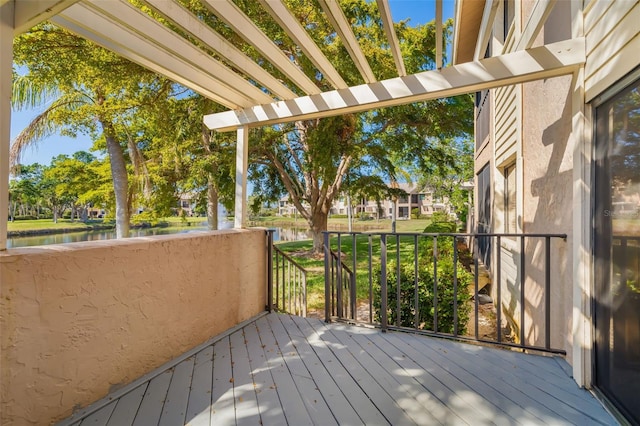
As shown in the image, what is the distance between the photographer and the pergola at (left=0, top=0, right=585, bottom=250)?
1572 mm

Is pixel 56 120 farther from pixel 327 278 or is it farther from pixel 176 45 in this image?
pixel 327 278

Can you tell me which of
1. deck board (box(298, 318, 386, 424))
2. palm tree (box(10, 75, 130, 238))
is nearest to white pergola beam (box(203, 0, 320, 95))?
deck board (box(298, 318, 386, 424))

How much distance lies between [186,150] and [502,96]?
28.1 feet

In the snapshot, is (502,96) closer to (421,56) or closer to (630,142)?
(630,142)

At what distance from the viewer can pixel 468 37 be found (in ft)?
20.9

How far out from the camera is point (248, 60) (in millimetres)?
2680

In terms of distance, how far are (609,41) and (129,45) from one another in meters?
2.88

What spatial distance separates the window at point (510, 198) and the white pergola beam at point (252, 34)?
315 cm

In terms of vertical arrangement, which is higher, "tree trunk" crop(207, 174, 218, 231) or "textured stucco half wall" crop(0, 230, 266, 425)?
"tree trunk" crop(207, 174, 218, 231)

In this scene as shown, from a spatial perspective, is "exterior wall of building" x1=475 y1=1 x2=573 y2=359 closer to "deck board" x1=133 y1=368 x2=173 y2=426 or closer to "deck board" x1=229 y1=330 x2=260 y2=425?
"deck board" x1=229 y1=330 x2=260 y2=425

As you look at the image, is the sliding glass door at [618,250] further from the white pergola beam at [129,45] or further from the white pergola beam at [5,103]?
the white pergola beam at [5,103]

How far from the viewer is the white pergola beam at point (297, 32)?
77.4 inches

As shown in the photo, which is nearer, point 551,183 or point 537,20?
point 537,20

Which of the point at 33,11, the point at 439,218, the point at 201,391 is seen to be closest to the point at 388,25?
the point at 33,11
